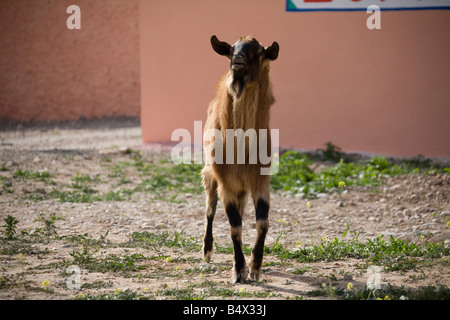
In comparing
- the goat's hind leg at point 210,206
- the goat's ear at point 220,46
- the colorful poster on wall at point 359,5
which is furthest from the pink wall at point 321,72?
the goat's ear at point 220,46

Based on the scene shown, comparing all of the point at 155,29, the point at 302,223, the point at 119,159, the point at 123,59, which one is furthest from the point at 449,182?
the point at 123,59

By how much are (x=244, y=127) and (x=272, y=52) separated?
68 centimetres

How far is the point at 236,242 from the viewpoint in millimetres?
5004

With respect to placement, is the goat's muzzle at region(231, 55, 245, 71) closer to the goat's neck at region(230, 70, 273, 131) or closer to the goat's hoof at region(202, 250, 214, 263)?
the goat's neck at region(230, 70, 273, 131)

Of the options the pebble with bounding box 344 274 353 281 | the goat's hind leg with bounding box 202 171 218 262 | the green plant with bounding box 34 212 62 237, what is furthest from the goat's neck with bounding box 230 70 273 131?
the green plant with bounding box 34 212 62 237

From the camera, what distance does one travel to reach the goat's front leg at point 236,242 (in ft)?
15.9

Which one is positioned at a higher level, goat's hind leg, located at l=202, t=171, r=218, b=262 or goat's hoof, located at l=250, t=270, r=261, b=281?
goat's hind leg, located at l=202, t=171, r=218, b=262

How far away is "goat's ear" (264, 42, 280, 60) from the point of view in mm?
4960

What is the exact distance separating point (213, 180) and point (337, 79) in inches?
201

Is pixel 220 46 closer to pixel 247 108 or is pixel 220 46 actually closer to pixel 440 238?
pixel 247 108

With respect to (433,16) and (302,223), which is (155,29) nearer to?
(433,16)

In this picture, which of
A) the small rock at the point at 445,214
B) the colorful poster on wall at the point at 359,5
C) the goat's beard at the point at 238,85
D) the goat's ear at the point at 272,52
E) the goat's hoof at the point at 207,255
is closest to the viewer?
the goat's beard at the point at 238,85

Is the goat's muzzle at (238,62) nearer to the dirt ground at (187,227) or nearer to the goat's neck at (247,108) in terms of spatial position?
the goat's neck at (247,108)

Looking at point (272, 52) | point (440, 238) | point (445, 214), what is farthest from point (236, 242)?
point (445, 214)
